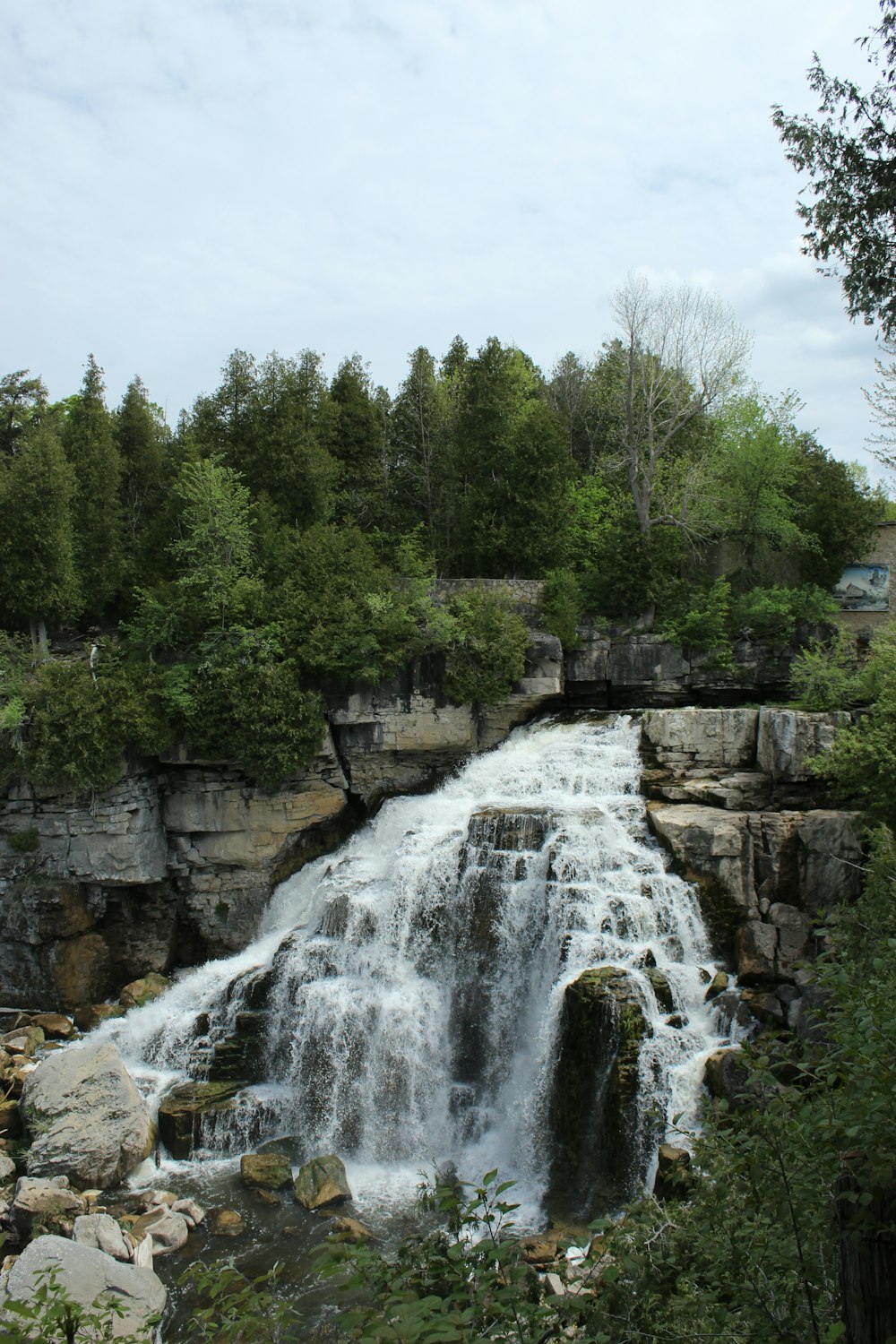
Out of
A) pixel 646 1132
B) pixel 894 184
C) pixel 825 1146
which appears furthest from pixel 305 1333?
pixel 894 184

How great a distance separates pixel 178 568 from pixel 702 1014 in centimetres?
1624

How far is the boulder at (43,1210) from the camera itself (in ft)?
37.1

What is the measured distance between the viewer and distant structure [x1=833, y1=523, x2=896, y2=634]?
22297mm

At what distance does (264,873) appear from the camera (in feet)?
61.3

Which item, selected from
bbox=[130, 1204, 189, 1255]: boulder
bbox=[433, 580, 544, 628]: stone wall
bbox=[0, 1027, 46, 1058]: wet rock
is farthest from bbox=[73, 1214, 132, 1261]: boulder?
bbox=[433, 580, 544, 628]: stone wall

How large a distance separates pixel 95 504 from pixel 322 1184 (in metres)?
17.8

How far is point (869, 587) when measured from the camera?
2244cm

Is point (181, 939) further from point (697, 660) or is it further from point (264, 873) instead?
point (697, 660)

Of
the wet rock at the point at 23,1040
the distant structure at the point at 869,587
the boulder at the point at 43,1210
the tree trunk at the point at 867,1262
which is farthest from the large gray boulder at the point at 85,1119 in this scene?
the distant structure at the point at 869,587

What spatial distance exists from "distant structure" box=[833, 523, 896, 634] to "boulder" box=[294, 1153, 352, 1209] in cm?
1686

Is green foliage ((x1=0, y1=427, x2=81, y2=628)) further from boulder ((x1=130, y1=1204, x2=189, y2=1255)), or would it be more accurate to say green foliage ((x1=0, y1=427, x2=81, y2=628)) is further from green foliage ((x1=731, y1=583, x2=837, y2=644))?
green foliage ((x1=731, y1=583, x2=837, y2=644))

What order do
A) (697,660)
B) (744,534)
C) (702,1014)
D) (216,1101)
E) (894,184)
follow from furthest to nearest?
(744,534), (697,660), (216,1101), (702,1014), (894,184)

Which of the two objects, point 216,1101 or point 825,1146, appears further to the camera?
point 216,1101

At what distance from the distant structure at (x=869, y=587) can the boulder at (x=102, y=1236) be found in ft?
63.6
